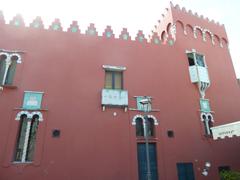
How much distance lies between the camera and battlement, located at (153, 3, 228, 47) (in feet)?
46.8

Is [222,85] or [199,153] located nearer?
[199,153]

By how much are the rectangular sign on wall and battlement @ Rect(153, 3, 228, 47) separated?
978 cm

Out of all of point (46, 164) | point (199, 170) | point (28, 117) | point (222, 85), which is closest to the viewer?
point (46, 164)

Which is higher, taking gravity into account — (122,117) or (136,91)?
(136,91)

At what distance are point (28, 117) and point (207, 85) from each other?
1096 cm

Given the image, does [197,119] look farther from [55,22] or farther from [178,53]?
[55,22]

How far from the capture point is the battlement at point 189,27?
14.3m

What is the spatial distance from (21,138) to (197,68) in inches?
443

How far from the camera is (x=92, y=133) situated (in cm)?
1031

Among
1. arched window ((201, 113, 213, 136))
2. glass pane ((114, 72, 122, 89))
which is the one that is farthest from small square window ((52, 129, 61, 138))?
arched window ((201, 113, 213, 136))

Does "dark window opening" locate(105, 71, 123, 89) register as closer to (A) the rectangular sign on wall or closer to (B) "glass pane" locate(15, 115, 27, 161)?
(A) the rectangular sign on wall

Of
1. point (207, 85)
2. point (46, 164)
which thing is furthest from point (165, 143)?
point (46, 164)

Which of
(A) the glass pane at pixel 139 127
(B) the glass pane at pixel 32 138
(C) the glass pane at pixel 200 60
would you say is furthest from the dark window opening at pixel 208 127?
(B) the glass pane at pixel 32 138

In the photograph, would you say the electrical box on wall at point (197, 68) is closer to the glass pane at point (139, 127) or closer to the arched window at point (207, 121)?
the arched window at point (207, 121)
